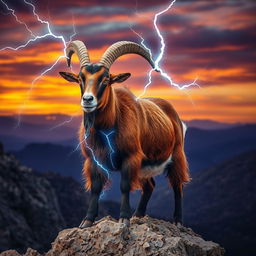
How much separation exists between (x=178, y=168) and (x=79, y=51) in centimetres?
534

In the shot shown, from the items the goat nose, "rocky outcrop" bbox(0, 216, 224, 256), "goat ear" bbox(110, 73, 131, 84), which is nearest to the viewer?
the goat nose

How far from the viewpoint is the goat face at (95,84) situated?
14.0 meters

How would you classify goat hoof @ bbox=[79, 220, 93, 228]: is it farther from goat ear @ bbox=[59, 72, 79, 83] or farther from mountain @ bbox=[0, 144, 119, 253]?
mountain @ bbox=[0, 144, 119, 253]

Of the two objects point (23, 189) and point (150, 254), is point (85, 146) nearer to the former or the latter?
point (150, 254)

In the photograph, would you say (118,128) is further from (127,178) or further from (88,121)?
(127,178)

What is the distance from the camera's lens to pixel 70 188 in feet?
275

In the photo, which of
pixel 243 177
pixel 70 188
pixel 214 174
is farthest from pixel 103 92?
pixel 214 174

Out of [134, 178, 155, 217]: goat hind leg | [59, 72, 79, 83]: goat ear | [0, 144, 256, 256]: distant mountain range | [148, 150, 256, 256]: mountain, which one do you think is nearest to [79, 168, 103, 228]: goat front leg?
[59, 72, 79, 83]: goat ear

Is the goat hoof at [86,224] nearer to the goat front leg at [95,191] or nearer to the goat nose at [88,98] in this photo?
the goat front leg at [95,191]

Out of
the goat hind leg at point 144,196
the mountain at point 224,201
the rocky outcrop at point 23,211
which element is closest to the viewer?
the goat hind leg at point 144,196

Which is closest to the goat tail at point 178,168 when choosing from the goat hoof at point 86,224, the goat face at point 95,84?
the goat hoof at point 86,224

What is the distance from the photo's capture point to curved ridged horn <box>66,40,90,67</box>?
1512 cm

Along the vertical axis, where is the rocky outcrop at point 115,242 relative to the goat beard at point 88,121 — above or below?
below

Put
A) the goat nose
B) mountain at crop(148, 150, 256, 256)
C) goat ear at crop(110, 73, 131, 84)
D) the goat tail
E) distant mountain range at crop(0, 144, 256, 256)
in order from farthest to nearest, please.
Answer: mountain at crop(148, 150, 256, 256) → distant mountain range at crop(0, 144, 256, 256) → the goat tail → goat ear at crop(110, 73, 131, 84) → the goat nose
